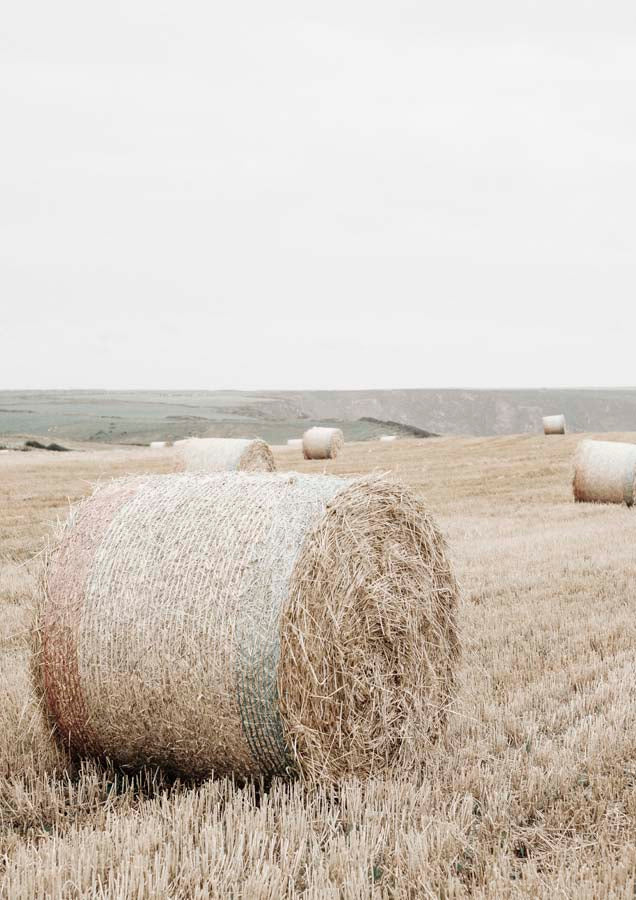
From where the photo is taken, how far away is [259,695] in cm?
404

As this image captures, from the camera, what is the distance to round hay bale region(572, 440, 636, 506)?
1539cm

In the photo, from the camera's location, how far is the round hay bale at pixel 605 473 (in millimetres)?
15391

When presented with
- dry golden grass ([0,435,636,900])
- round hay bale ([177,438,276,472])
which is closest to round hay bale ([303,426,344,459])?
round hay bale ([177,438,276,472])

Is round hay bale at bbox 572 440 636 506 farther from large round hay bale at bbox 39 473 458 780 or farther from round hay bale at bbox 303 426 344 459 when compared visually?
round hay bale at bbox 303 426 344 459

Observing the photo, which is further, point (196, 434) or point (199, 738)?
point (196, 434)

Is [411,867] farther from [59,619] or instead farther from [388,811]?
[59,619]

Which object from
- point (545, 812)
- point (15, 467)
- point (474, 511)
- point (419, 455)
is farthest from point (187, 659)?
point (419, 455)

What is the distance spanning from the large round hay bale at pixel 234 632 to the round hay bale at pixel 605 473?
38.2 ft

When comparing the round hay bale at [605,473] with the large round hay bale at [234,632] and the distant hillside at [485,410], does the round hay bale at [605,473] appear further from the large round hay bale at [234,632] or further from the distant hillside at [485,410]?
the distant hillside at [485,410]

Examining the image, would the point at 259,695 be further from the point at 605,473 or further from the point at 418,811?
the point at 605,473

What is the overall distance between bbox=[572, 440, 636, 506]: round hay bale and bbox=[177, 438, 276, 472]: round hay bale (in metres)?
5.79

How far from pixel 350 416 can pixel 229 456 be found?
6544 cm

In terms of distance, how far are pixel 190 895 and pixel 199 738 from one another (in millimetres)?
1021

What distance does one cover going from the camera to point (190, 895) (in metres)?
3.11
